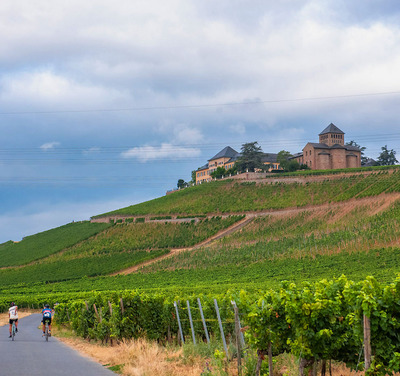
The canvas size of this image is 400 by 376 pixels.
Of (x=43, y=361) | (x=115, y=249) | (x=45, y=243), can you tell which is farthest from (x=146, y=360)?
(x=45, y=243)

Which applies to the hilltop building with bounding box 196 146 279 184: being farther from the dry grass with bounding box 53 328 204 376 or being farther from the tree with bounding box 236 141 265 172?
the dry grass with bounding box 53 328 204 376

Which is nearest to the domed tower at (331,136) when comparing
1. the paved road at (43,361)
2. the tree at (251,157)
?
the tree at (251,157)

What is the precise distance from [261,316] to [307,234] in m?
78.8

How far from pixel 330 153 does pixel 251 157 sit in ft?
68.1

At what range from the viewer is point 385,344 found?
9.88 metres

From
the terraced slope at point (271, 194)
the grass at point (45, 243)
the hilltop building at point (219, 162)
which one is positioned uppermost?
the hilltop building at point (219, 162)

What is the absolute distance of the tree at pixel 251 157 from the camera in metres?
141

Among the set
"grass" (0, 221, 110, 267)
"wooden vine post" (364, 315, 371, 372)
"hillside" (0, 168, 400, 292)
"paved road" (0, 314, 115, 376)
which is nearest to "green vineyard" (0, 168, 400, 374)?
"wooden vine post" (364, 315, 371, 372)

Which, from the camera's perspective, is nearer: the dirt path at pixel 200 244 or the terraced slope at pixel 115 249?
the dirt path at pixel 200 244

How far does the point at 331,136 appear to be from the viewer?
471 ft

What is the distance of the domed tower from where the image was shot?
14338 centimetres

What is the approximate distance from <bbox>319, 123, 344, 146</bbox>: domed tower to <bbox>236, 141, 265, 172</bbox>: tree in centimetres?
1844

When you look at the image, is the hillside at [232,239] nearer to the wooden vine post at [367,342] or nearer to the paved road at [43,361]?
the paved road at [43,361]

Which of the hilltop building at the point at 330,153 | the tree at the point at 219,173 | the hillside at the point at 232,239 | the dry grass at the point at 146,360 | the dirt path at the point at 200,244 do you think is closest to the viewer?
the dry grass at the point at 146,360
